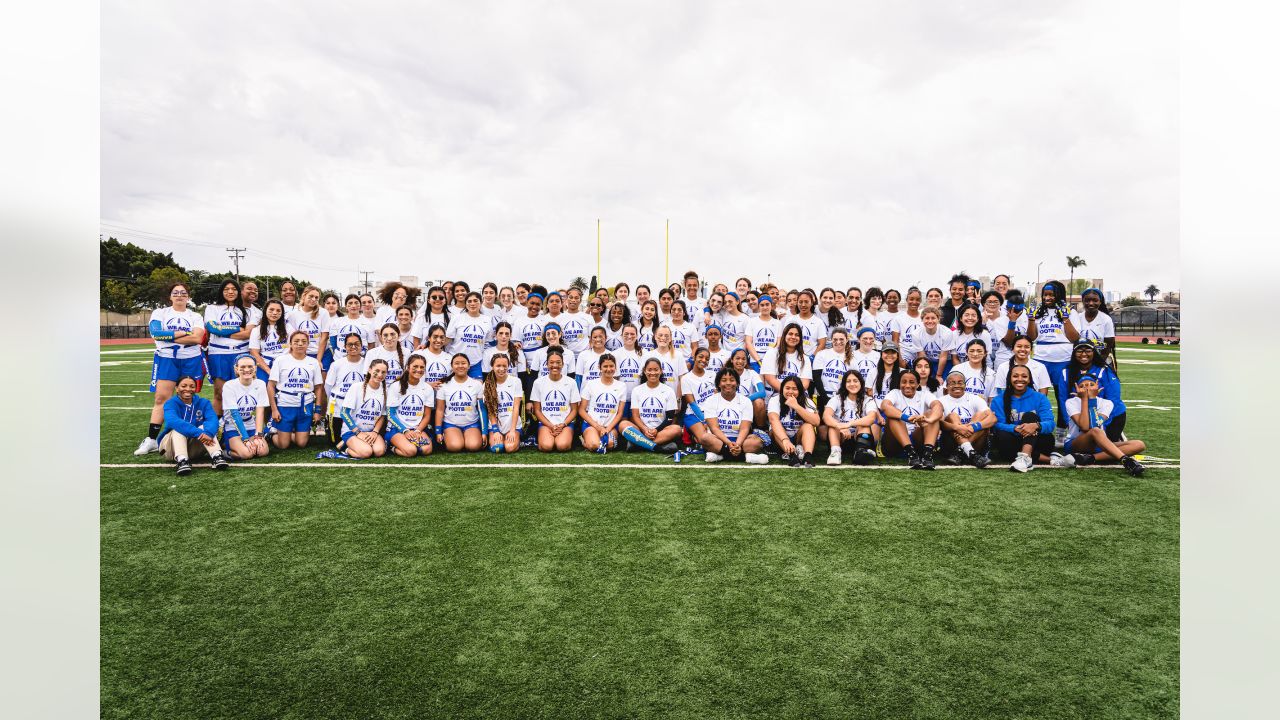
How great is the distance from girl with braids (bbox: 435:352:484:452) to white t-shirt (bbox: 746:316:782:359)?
3.18m

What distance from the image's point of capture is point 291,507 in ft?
15.3

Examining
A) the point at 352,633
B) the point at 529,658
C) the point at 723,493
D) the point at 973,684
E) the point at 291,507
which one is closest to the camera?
the point at 973,684

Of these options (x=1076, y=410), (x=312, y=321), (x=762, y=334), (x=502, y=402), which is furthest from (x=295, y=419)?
(x=1076, y=410)

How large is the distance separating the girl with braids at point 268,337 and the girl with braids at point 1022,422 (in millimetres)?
7663

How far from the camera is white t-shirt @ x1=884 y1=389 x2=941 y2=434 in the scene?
251 inches

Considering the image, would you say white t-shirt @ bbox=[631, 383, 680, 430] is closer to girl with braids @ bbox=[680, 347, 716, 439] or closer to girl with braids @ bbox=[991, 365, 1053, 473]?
girl with braids @ bbox=[680, 347, 716, 439]

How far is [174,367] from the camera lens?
657 cm

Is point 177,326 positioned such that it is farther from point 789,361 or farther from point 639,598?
point 789,361

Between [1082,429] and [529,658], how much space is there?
596 cm

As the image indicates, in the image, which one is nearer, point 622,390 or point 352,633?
point 352,633

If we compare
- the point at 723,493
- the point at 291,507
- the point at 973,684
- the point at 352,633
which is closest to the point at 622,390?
the point at 723,493
